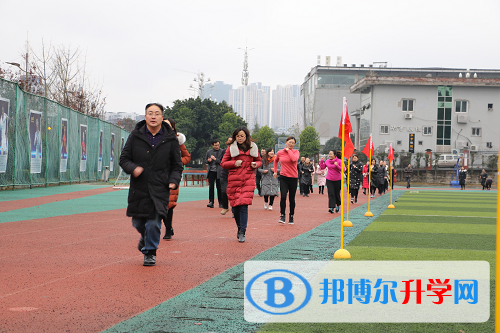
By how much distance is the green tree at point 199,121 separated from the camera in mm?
64125

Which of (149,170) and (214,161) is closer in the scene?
(149,170)

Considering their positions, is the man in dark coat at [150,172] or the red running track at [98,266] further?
the man in dark coat at [150,172]

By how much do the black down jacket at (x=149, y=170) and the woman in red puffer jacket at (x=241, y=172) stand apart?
2.36 meters

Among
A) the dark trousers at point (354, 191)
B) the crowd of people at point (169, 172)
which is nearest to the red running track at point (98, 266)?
the crowd of people at point (169, 172)

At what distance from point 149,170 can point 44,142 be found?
1835cm

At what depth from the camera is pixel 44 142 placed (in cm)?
2297

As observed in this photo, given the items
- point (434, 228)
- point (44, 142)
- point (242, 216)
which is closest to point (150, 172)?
point (242, 216)

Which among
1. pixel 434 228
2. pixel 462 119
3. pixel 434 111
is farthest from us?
pixel 434 111

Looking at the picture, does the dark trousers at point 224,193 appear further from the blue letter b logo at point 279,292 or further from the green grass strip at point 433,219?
the blue letter b logo at point 279,292

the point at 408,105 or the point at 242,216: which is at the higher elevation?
the point at 408,105

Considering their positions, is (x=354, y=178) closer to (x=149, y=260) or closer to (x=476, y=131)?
(x=149, y=260)

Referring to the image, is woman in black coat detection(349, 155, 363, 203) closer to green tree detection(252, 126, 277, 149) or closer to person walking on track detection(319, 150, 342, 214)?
person walking on track detection(319, 150, 342, 214)

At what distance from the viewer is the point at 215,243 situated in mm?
8516

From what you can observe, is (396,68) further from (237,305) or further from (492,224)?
(237,305)
